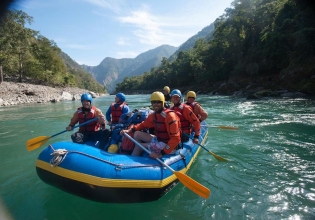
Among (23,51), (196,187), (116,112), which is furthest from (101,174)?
(23,51)

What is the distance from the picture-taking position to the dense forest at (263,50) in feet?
55.2

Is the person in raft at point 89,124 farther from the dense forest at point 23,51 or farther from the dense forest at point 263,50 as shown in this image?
the dense forest at point 23,51

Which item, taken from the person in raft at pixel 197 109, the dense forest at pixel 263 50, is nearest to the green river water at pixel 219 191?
the person in raft at pixel 197 109

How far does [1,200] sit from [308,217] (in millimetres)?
4808

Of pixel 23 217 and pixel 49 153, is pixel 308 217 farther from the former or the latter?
pixel 23 217

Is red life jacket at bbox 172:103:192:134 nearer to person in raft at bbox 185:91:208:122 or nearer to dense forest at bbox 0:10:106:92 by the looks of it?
person in raft at bbox 185:91:208:122

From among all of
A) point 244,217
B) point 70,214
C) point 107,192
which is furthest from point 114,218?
point 244,217

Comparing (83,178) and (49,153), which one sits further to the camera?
(49,153)

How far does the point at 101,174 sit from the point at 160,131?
1386 mm

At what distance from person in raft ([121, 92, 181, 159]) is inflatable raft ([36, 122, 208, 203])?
37 centimetres

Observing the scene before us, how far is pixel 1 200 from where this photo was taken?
10.2 ft

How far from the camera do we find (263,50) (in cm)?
2406

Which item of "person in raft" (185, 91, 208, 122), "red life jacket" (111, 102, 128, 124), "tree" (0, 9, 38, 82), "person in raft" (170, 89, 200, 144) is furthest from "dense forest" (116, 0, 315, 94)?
"tree" (0, 9, 38, 82)

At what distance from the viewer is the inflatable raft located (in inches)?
103
